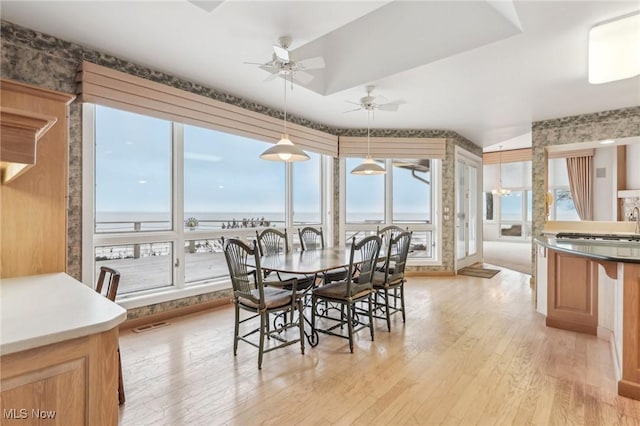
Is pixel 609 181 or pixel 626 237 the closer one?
pixel 626 237

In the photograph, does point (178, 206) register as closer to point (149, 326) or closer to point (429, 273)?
point (149, 326)

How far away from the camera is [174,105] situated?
365cm

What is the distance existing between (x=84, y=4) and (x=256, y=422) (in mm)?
3106

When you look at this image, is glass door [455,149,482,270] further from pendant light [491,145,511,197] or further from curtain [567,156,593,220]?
pendant light [491,145,511,197]

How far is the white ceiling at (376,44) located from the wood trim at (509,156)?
4.84 m

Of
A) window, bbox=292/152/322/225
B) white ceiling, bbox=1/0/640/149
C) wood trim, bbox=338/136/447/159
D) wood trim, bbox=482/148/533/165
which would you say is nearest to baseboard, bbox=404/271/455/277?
window, bbox=292/152/322/225

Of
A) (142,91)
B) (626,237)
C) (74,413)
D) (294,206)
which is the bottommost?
(74,413)

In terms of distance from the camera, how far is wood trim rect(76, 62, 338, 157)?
3.05 meters

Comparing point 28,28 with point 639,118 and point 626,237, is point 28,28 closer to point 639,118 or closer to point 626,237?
point 626,237

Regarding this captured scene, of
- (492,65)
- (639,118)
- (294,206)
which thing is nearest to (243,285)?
(294,206)

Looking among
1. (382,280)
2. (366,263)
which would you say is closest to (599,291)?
(382,280)

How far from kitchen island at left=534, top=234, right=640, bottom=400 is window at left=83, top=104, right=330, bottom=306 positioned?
3118 millimetres

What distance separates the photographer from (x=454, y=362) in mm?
2713

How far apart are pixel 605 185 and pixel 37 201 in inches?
385
